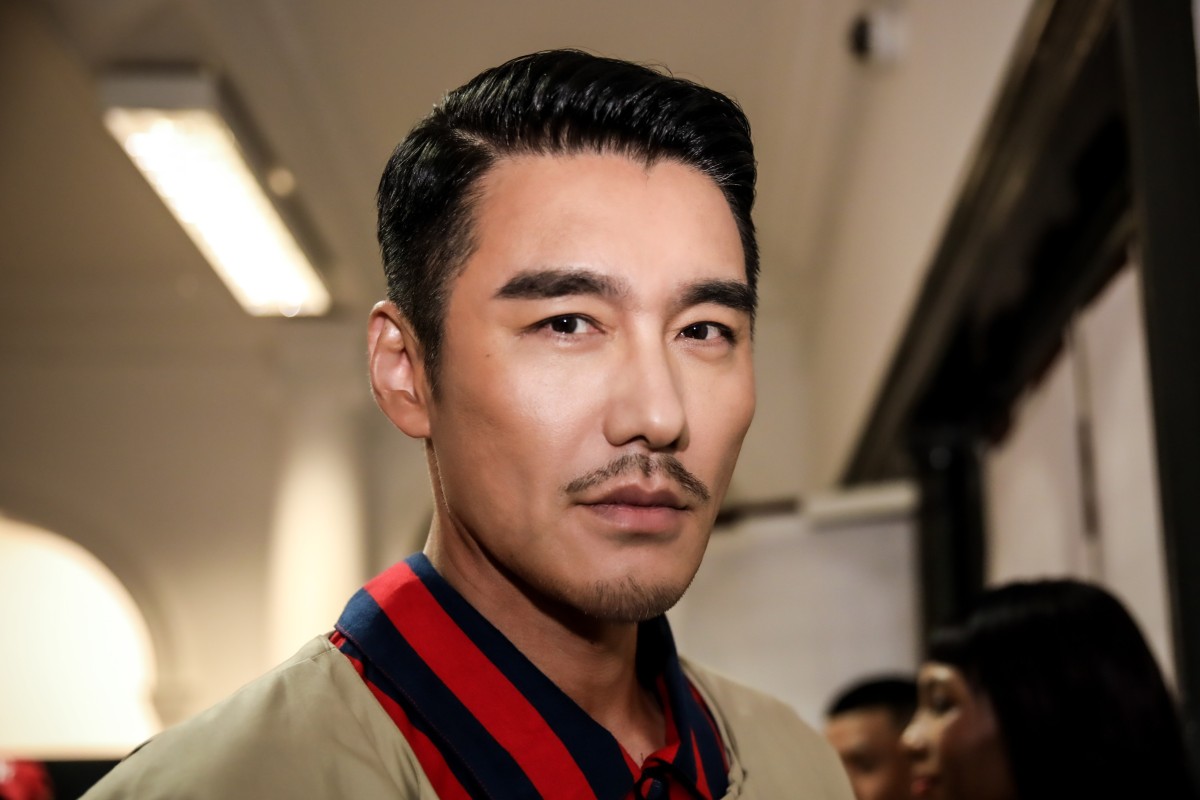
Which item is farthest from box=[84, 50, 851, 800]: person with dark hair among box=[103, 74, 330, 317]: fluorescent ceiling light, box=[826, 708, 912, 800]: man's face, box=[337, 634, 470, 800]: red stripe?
box=[103, 74, 330, 317]: fluorescent ceiling light

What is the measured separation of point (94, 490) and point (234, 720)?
19.9ft

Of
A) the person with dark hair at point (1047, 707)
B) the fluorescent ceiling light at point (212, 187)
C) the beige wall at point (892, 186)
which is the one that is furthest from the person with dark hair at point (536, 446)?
the fluorescent ceiling light at point (212, 187)

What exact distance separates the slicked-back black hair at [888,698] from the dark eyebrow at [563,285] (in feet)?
8.61

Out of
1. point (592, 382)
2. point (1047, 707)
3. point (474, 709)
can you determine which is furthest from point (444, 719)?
point (1047, 707)

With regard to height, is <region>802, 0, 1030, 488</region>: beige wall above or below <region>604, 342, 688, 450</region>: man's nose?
above

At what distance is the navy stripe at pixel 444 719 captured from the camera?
922 mm

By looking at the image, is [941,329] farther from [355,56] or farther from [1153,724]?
[355,56]

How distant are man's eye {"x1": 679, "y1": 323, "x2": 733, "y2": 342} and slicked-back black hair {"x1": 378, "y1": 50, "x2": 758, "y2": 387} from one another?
13 cm

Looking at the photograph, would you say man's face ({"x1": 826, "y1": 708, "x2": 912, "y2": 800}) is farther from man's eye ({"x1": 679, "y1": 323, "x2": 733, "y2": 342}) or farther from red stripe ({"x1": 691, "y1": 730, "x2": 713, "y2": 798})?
man's eye ({"x1": 679, "y1": 323, "x2": 733, "y2": 342})

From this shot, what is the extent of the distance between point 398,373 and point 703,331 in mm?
246

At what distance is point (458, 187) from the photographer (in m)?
1.03

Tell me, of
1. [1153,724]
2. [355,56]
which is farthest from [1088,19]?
[355,56]

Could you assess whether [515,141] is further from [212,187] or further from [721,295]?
[212,187]

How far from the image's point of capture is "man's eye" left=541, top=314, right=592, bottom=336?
96 cm
